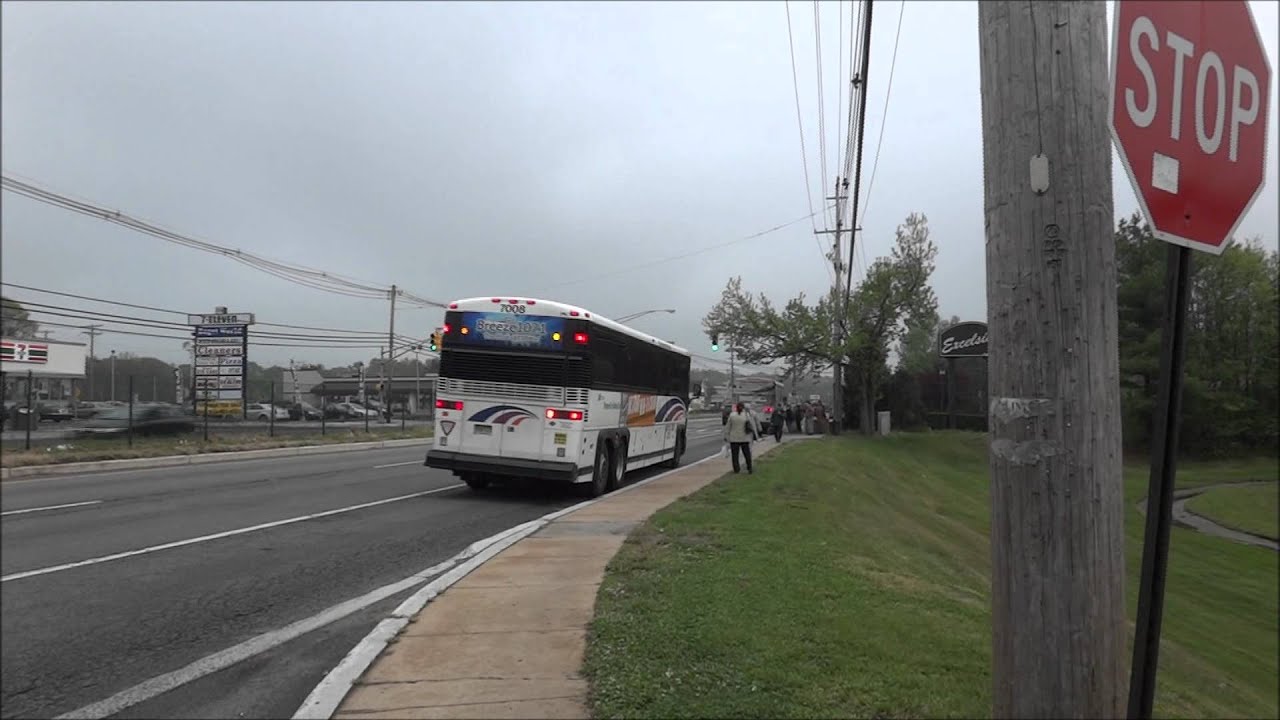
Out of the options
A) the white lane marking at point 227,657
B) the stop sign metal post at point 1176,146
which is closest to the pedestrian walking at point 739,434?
the white lane marking at point 227,657


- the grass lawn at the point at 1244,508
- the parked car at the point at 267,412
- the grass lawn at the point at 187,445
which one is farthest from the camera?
the parked car at the point at 267,412

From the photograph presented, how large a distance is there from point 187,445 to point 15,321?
18.6m

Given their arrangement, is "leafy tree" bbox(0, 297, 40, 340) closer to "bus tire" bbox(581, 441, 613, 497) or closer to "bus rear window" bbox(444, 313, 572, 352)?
"bus rear window" bbox(444, 313, 572, 352)

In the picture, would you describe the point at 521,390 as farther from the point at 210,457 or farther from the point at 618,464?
the point at 210,457

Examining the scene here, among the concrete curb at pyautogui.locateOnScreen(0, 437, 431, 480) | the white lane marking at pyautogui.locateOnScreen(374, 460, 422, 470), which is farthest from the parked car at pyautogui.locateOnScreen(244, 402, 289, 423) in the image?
the white lane marking at pyautogui.locateOnScreen(374, 460, 422, 470)

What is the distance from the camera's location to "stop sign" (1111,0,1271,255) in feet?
6.89

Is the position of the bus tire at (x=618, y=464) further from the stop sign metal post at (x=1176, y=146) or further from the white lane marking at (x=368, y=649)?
the stop sign metal post at (x=1176, y=146)

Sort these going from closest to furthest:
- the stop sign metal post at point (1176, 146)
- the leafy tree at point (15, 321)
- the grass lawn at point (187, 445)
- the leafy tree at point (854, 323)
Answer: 1. the leafy tree at point (15, 321)
2. the stop sign metal post at point (1176, 146)
3. the grass lawn at point (187, 445)
4. the leafy tree at point (854, 323)

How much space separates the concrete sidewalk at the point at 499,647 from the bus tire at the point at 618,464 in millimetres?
6156

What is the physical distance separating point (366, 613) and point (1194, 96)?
6.08 m

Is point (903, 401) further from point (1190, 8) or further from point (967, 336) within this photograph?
point (1190, 8)

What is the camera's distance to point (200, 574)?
700 centimetres

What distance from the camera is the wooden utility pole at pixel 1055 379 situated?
2.24m

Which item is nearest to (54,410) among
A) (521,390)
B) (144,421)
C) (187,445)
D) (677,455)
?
(144,421)
